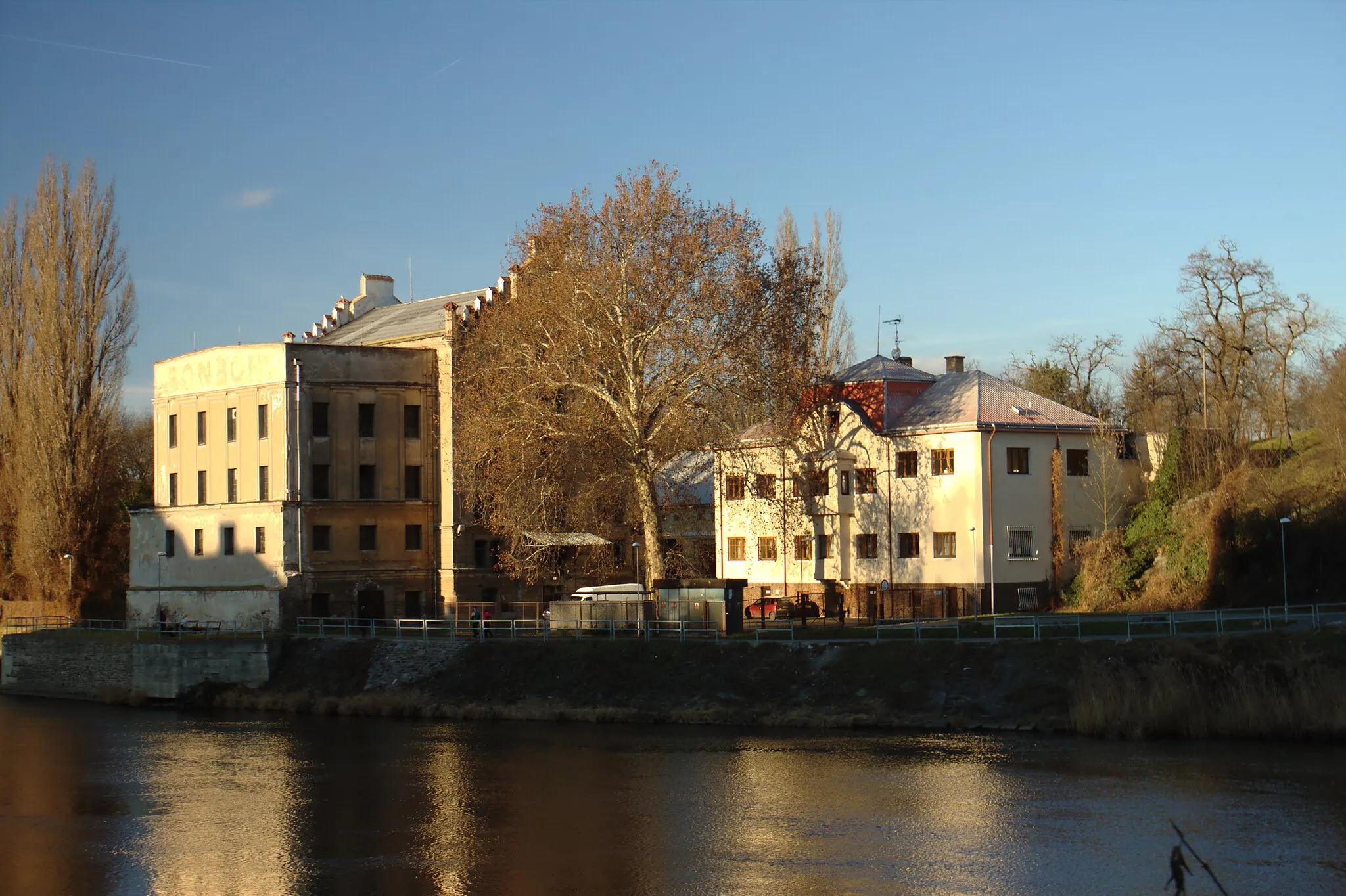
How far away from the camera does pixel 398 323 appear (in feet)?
231

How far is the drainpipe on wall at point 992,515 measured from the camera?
177 feet

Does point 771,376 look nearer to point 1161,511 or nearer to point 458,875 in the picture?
point 1161,511

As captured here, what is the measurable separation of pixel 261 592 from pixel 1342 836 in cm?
4471

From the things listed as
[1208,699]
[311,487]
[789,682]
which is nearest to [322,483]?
[311,487]

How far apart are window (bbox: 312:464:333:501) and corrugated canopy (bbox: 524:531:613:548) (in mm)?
9839

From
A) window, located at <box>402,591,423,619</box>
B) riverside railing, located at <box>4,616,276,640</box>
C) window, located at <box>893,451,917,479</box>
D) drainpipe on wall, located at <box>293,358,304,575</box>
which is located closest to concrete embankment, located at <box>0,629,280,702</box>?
riverside railing, located at <box>4,616,276,640</box>

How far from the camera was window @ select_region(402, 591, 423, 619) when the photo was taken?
6181cm

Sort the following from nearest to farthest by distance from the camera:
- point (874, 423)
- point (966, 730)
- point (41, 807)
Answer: point (41, 807), point (966, 730), point (874, 423)

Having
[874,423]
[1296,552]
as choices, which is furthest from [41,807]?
[1296,552]

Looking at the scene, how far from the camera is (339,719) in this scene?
46.7 m

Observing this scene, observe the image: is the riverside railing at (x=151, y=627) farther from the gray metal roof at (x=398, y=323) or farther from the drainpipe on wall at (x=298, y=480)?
the gray metal roof at (x=398, y=323)

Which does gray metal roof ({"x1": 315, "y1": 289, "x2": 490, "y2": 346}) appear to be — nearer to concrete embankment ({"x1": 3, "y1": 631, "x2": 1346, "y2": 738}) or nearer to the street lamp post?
concrete embankment ({"x1": 3, "y1": 631, "x2": 1346, "y2": 738})

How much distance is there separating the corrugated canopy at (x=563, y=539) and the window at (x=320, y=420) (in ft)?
35.1

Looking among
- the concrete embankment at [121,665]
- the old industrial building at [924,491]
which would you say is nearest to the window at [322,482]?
the concrete embankment at [121,665]
